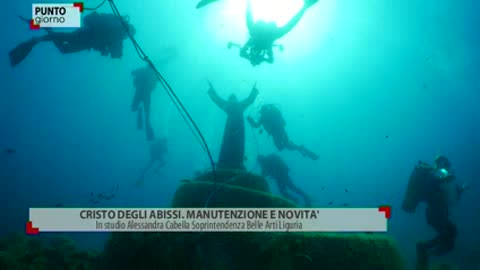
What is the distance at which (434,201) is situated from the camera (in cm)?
917

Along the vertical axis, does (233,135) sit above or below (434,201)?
above

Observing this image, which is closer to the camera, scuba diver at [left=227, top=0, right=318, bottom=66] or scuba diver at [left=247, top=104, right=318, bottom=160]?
scuba diver at [left=227, top=0, right=318, bottom=66]

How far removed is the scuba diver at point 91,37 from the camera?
11.3 m

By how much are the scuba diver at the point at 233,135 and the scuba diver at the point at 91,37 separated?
162 inches

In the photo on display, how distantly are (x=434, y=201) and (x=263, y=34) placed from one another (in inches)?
289

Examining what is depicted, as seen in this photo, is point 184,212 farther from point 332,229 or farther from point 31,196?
point 31,196

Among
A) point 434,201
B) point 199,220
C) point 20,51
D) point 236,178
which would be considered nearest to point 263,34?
point 236,178

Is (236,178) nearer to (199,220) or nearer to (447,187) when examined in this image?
(199,220)

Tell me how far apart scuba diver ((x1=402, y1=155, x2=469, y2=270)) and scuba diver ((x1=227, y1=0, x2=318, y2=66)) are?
5.93m

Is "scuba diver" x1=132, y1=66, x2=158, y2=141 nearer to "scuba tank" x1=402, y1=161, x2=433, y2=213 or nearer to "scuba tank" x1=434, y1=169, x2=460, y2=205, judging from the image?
"scuba tank" x1=402, y1=161, x2=433, y2=213

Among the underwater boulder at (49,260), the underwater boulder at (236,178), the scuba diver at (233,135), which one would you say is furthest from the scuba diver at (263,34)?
the underwater boulder at (49,260)

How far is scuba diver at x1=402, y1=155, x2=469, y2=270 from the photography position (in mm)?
9039

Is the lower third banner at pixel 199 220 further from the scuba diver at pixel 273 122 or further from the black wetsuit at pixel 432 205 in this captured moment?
the scuba diver at pixel 273 122

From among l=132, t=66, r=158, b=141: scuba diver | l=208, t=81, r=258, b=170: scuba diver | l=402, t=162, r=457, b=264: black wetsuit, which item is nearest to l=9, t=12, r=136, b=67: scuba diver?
l=132, t=66, r=158, b=141: scuba diver
